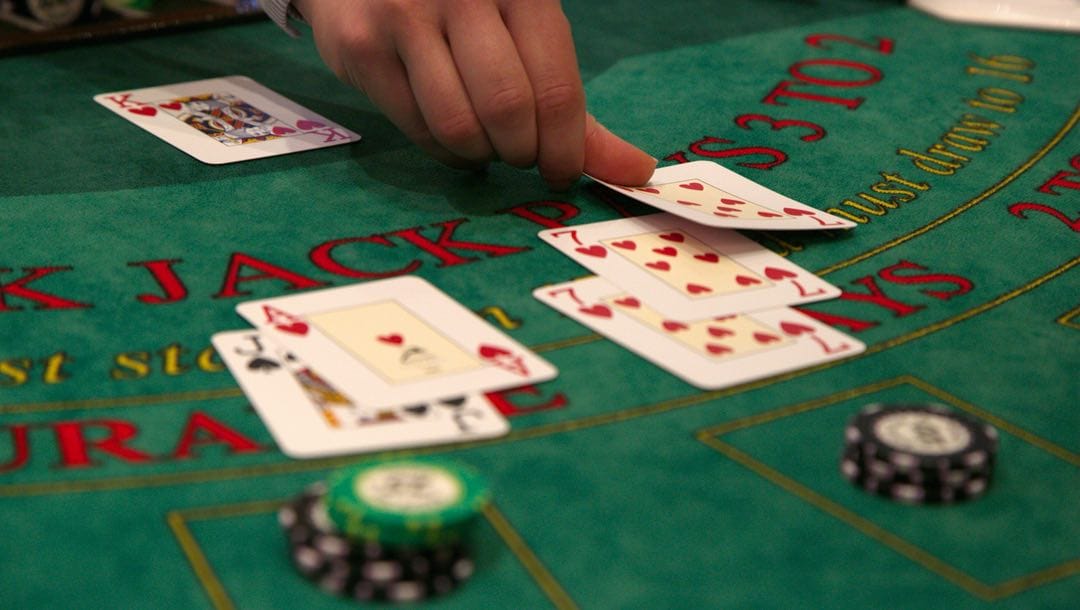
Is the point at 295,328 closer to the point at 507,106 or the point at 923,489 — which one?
the point at 507,106

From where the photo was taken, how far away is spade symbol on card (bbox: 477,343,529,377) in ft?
6.24

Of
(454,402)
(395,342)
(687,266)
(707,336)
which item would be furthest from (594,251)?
(454,402)

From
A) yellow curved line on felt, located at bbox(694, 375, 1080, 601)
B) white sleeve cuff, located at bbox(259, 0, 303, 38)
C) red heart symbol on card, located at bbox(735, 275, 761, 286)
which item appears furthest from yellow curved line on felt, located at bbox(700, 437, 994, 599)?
white sleeve cuff, located at bbox(259, 0, 303, 38)

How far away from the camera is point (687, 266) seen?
2291 mm

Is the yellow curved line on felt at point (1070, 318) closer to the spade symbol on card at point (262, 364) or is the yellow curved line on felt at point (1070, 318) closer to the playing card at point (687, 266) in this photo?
the playing card at point (687, 266)

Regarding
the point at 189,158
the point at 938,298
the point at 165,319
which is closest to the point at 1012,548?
the point at 938,298

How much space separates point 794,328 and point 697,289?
192mm

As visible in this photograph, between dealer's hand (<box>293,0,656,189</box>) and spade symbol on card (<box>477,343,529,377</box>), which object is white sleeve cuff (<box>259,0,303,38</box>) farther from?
spade symbol on card (<box>477,343,529,377</box>)

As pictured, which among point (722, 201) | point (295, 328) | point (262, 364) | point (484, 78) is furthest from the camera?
point (722, 201)

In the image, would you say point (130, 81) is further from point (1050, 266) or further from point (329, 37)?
point (1050, 266)

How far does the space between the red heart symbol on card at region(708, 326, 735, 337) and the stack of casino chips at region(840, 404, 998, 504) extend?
0.34 m

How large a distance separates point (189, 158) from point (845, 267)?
1.34m

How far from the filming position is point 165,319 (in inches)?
80.8

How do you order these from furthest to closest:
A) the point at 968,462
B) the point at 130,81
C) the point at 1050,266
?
1. the point at 130,81
2. the point at 1050,266
3. the point at 968,462
